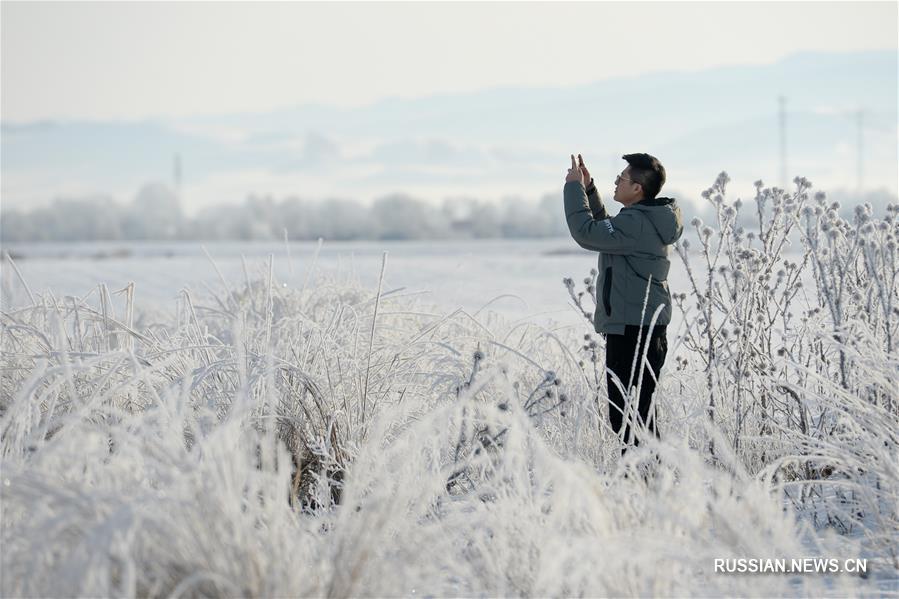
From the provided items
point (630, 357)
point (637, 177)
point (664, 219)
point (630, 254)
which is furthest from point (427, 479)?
point (637, 177)

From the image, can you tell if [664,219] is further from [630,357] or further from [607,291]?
[630,357]

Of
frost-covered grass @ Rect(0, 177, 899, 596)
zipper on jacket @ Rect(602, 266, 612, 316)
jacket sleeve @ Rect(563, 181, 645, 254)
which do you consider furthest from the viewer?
zipper on jacket @ Rect(602, 266, 612, 316)

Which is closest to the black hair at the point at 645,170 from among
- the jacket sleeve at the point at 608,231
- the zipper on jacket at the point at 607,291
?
the jacket sleeve at the point at 608,231

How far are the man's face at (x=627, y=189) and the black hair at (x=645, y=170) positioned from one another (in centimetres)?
2

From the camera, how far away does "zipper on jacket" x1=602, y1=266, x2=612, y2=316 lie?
4255 millimetres

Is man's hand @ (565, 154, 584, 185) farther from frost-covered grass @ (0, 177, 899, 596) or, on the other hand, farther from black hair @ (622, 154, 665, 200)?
frost-covered grass @ (0, 177, 899, 596)

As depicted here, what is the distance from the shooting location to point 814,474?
13.5 feet

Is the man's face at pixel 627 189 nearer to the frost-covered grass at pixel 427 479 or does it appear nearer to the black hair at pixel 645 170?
the black hair at pixel 645 170

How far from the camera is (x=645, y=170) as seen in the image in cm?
431

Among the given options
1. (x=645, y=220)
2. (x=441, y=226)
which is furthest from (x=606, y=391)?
(x=441, y=226)

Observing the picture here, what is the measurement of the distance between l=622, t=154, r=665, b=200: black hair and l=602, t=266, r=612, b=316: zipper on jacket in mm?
403

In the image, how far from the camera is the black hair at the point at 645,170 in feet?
14.1

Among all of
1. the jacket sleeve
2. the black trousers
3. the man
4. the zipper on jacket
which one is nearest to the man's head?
the man

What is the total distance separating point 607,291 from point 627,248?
0.22 metres
